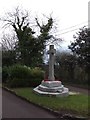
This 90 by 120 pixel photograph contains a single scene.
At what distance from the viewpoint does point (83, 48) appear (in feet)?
126

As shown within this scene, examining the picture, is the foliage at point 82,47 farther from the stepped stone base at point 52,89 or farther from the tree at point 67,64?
the stepped stone base at point 52,89

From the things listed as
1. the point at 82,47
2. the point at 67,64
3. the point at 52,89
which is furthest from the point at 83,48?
the point at 52,89

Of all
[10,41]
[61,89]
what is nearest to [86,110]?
[61,89]

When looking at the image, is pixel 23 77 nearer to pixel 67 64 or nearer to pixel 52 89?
pixel 67 64

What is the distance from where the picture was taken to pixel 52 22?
4881cm

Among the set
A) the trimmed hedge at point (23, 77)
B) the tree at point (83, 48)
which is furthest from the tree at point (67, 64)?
the trimmed hedge at point (23, 77)

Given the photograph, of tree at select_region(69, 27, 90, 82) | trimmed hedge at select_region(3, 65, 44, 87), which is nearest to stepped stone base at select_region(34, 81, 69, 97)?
trimmed hedge at select_region(3, 65, 44, 87)

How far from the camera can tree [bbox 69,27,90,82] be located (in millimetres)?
38125

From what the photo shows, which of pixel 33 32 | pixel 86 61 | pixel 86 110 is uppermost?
pixel 33 32

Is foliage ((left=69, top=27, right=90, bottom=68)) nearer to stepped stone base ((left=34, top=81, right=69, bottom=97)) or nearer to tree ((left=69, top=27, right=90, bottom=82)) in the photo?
tree ((left=69, top=27, right=90, bottom=82))

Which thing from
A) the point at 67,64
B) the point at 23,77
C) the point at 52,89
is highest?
the point at 67,64

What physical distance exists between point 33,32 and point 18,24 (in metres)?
4.20

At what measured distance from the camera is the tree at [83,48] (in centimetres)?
3812

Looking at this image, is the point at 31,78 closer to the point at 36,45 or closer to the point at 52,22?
the point at 36,45
